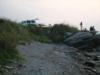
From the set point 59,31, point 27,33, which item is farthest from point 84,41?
point 59,31

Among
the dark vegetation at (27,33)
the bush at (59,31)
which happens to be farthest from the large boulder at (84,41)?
the dark vegetation at (27,33)

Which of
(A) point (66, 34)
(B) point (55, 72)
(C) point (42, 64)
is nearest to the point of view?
(B) point (55, 72)

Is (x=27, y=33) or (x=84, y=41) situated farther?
(x=27, y=33)

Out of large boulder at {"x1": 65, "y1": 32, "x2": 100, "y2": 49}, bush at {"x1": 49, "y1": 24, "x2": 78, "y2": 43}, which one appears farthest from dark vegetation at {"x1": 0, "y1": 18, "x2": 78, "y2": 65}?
large boulder at {"x1": 65, "y1": 32, "x2": 100, "y2": 49}

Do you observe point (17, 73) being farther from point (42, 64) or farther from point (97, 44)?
point (97, 44)

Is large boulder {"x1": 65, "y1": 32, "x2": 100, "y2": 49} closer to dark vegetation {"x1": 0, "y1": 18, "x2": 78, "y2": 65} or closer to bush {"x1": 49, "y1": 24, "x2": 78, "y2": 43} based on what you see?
bush {"x1": 49, "y1": 24, "x2": 78, "y2": 43}

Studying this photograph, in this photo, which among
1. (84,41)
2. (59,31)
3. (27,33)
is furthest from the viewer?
(59,31)

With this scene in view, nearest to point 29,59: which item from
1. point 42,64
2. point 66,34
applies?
point 42,64

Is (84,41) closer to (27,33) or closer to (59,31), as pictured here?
(27,33)

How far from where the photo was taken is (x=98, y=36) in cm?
2744

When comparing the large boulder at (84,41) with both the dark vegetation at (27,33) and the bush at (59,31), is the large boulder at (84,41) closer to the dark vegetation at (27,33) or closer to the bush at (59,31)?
the bush at (59,31)

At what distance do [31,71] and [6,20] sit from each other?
15269 millimetres

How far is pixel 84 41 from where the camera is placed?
2741cm

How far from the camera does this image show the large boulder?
2630 cm
